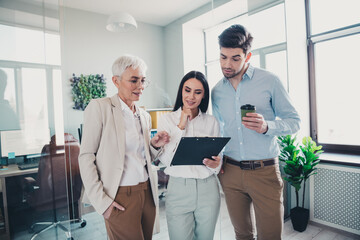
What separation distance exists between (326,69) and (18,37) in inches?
135

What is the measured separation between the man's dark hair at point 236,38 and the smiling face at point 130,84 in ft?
1.90

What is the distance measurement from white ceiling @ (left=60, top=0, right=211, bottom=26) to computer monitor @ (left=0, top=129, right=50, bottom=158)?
3.10 ft

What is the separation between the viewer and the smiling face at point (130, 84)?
4.31 ft

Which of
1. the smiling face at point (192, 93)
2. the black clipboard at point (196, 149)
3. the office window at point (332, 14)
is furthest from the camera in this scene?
the office window at point (332, 14)

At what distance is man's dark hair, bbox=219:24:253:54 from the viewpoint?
1463mm

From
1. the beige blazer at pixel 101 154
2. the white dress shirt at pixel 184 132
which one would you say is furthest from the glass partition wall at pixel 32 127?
the white dress shirt at pixel 184 132

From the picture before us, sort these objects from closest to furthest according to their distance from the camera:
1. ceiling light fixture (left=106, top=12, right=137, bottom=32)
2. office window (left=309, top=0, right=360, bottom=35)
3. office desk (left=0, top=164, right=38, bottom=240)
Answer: office desk (left=0, top=164, right=38, bottom=240)
ceiling light fixture (left=106, top=12, right=137, bottom=32)
office window (left=309, top=0, right=360, bottom=35)

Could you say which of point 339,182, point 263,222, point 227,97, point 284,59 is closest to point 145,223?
point 263,222

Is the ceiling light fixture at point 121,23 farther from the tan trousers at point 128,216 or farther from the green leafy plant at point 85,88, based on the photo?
the tan trousers at point 128,216

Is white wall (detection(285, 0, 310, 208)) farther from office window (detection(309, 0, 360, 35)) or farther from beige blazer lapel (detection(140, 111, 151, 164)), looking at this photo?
beige blazer lapel (detection(140, 111, 151, 164))

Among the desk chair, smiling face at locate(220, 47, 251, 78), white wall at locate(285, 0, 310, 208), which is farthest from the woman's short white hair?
white wall at locate(285, 0, 310, 208)

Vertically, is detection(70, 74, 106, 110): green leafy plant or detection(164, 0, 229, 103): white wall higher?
detection(164, 0, 229, 103): white wall

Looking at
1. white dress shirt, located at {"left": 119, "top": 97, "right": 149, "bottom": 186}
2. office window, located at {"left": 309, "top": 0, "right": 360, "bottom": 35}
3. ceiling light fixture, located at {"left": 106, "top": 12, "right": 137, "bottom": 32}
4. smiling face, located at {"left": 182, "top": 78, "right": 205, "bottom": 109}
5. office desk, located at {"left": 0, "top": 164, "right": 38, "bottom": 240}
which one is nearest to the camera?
white dress shirt, located at {"left": 119, "top": 97, "right": 149, "bottom": 186}

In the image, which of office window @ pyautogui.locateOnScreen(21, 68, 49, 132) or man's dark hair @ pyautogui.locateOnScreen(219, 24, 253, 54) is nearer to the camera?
man's dark hair @ pyautogui.locateOnScreen(219, 24, 253, 54)
